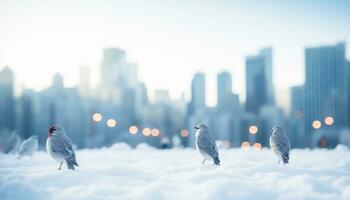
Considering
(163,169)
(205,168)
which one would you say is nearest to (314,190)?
(205,168)

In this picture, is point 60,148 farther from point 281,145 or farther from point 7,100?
point 7,100

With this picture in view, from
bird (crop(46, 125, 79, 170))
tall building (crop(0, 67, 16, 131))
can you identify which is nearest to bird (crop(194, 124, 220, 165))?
bird (crop(46, 125, 79, 170))

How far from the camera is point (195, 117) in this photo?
617 feet

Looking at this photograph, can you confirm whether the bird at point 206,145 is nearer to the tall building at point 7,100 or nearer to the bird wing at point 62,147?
the bird wing at point 62,147

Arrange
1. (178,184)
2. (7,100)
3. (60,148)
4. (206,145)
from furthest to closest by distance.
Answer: (7,100), (206,145), (60,148), (178,184)

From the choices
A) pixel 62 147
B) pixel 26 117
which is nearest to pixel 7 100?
pixel 26 117

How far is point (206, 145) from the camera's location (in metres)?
11.7

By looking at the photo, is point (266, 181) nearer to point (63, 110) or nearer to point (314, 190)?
point (314, 190)

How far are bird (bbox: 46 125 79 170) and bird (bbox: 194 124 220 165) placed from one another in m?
3.61

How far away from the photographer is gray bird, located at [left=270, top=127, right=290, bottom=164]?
1148 centimetres

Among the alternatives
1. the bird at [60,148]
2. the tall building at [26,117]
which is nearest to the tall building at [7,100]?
the tall building at [26,117]

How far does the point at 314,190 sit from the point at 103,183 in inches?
164

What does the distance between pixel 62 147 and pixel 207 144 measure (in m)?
4.04

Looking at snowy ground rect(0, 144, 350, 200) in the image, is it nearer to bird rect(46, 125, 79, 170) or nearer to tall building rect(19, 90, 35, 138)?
bird rect(46, 125, 79, 170)
